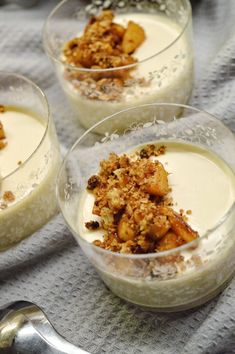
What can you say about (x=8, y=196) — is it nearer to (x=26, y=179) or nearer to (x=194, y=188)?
(x=26, y=179)

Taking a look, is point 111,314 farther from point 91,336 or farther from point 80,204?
point 80,204

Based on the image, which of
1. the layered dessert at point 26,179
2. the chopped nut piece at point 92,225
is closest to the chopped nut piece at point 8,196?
the layered dessert at point 26,179

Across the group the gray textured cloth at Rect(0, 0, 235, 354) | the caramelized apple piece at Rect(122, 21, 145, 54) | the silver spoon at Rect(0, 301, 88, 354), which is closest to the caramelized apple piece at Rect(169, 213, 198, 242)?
the gray textured cloth at Rect(0, 0, 235, 354)

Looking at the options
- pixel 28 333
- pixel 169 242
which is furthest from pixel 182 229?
pixel 28 333

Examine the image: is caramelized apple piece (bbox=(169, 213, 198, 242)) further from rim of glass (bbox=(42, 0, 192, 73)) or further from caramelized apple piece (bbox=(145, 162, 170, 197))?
rim of glass (bbox=(42, 0, 192, 73))

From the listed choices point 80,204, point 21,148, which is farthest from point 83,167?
point 21,148
